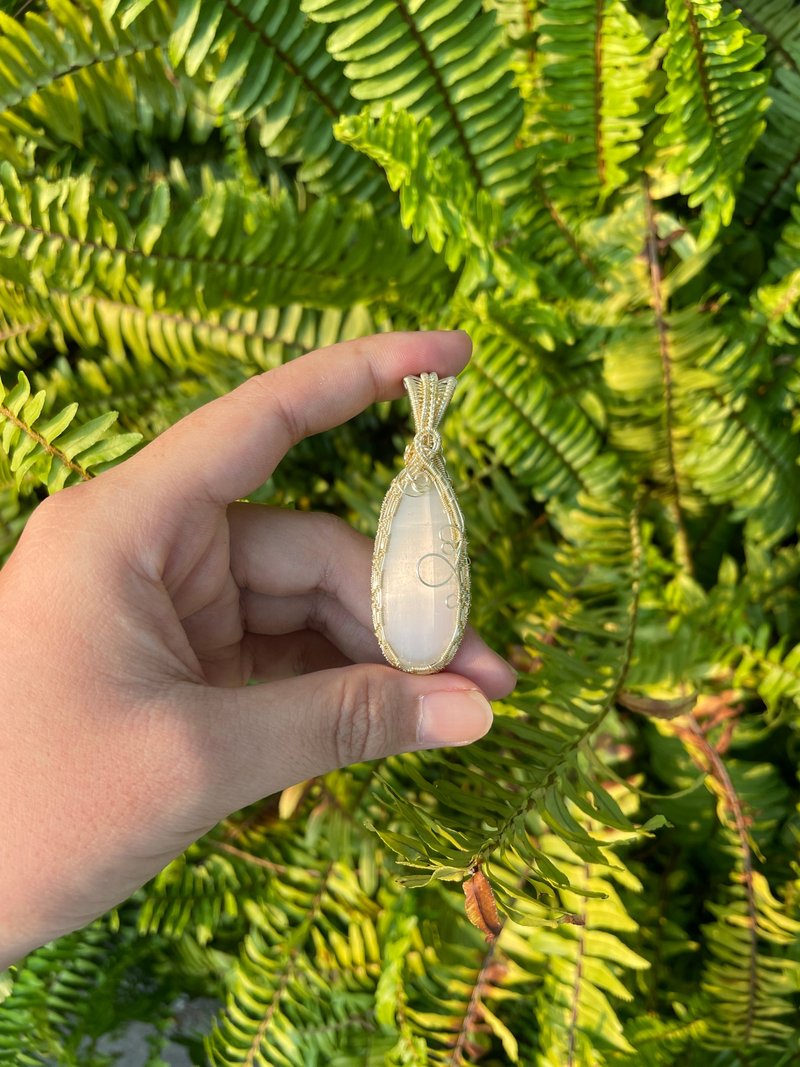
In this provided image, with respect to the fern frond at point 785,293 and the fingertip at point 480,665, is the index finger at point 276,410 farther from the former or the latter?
the fern frond at point 785,293

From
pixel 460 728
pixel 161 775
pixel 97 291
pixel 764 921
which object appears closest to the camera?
pixel 161 775

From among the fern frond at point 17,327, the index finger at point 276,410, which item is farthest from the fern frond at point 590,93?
the fern frond at point 17,327

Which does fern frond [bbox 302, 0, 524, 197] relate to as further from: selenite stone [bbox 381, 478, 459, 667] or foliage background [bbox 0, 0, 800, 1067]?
selenite stone [bbox 381, 478, 459, 667]

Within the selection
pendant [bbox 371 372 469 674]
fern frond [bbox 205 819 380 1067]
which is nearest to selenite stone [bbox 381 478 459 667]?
pendant [bbox 371 372 469 674]

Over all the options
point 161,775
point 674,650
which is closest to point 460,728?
point 161,775

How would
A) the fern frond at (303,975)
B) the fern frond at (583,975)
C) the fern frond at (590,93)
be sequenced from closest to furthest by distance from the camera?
the fern frond at (590,93), the fern frond at (583,975), the fern frond at (303,975)

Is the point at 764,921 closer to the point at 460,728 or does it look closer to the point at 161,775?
the point at 460,728
